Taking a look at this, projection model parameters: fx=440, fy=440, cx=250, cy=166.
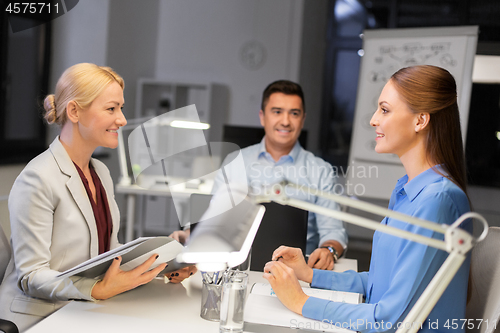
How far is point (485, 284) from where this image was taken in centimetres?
125

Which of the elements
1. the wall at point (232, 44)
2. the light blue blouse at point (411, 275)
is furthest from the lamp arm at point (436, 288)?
the wall at point (232, 44)

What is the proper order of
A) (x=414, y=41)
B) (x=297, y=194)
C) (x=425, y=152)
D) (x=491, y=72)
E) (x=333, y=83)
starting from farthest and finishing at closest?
(x=333, y=83) < (x=491, y=72) < (x=414, y=41) < (x=297, y=194) < (x=425, y=152)

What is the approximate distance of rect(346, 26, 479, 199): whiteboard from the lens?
3557 millimetres

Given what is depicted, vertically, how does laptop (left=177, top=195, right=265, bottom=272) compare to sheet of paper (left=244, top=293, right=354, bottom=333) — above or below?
above

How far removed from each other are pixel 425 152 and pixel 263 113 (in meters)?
1.37

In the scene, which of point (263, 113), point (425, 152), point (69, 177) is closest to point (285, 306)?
point (425, 152)

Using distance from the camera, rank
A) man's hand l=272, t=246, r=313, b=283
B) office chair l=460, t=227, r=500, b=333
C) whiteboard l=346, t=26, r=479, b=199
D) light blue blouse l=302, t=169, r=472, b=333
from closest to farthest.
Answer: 1. light blue blouse l=302, t=169, r=472, b=333
2. office chair l=460, t=227, r=500, b=333
3. man's hand l=272, t=246, r=313, b=283
4. whiteboard l=346, t=26, r=479, b=199

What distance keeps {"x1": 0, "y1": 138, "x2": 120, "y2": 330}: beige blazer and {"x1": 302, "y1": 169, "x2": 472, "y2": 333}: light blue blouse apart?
669mm

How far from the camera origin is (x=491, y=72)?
14.9ft

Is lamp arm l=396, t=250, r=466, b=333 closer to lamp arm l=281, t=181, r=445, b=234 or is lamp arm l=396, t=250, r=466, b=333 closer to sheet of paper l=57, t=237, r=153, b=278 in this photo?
lamp arm l=281, t=181, r=445, b=234

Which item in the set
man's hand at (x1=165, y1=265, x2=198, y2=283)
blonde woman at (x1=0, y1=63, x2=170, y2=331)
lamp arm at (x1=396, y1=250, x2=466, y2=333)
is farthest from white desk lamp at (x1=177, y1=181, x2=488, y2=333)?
man's hand at (x1=165, y1=265, x2=198, y2=283)

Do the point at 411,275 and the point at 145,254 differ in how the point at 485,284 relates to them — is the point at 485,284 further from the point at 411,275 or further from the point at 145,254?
the point at 145,254

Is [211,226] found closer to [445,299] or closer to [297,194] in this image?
[445,299]

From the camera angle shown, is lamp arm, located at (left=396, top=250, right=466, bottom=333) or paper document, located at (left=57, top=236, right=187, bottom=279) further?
paper document, located at (left=57, top=236, right=187, bottom=279)
